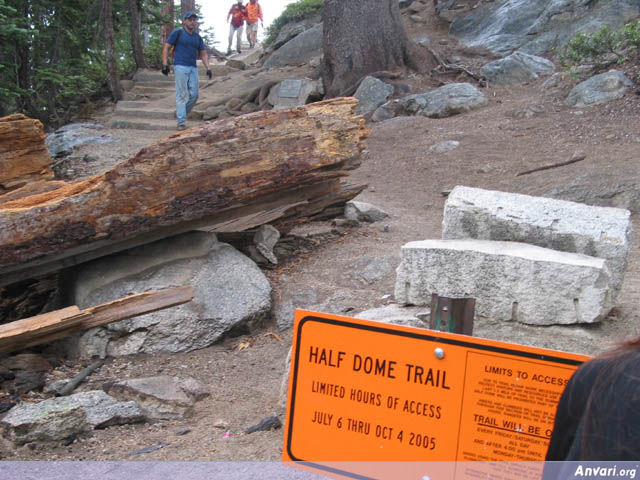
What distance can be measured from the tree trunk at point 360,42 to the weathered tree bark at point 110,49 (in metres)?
5.33

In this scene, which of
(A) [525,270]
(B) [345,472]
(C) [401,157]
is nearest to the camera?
(B) [345,472]

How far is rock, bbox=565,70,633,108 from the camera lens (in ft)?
34.6

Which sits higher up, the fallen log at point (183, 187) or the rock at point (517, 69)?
the rock at point (517, 69)

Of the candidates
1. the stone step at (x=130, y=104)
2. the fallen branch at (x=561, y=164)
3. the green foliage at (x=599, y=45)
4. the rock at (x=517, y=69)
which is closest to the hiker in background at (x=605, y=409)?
the fallen branch at (x=561, y=164)

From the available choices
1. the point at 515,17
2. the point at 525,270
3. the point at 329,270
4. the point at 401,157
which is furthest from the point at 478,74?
the point at 525,270

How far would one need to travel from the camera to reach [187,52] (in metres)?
11.8

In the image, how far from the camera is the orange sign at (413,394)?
1705 mm

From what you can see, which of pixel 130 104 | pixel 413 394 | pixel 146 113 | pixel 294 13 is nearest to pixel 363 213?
pixel 413 394

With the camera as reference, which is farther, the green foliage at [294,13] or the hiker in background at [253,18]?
the green foliage at [294,13]

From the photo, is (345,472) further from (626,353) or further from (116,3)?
(116,3)

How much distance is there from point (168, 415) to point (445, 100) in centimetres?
969

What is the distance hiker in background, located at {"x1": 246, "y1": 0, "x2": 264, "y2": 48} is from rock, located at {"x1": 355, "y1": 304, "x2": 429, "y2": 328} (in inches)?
772

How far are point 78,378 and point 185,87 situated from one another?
8673 mm

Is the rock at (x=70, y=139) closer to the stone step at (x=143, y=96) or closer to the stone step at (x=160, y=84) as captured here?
the stone step at (x=143, y=96)
